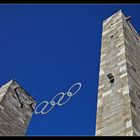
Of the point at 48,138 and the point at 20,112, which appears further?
the point at 20,112

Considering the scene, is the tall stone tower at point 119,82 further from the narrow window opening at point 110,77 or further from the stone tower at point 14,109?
the stone tower at point 14,109

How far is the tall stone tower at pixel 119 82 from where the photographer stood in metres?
7.68

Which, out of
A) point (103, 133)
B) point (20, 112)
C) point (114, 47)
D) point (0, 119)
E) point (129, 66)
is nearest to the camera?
point (103, 133)

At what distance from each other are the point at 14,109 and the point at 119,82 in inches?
242

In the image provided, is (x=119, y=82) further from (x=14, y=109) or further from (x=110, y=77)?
(x=14, y=109)

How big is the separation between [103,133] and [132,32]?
6.27 meters

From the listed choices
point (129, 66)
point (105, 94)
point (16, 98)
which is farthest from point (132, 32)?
point (16, 98)

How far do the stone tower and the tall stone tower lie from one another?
468 cm

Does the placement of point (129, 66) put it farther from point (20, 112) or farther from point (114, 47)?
point (20, 112)

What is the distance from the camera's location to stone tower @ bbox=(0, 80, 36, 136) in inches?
499

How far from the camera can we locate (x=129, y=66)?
9.81 m

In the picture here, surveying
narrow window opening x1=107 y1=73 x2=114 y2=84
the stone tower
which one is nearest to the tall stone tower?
narrow window opening x1=107 y1=73 x2=114 y2=84

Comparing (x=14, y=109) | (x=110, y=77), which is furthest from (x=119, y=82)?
(x=14, y=109)

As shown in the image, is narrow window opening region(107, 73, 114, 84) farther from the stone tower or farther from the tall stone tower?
the stone tower
